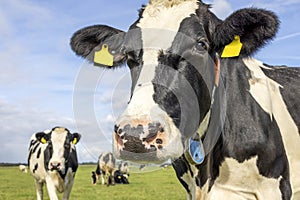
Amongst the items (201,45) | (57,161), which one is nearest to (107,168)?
(57,161)

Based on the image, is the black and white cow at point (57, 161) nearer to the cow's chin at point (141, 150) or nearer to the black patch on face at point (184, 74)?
the black patch on face at point (184, 74)

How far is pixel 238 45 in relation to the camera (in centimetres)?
456

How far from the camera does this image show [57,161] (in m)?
14.5

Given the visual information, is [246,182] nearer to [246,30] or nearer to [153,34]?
[246,30]

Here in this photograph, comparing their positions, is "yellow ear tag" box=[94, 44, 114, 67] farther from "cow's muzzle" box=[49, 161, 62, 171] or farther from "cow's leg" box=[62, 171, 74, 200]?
"cow's leg" box=[62, 171, 74, 200]

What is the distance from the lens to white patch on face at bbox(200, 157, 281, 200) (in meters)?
4.70

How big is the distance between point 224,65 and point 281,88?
850 mm

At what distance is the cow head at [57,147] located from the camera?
1452cm

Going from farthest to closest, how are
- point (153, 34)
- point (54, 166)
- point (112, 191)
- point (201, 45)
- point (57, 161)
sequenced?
point (112, 191) → point (57, 161) → point (54, 166) → point (201, 45) → point (153, 34)

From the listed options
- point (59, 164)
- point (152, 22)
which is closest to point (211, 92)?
point (152, 22)

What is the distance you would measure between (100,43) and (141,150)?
2225 millimetres

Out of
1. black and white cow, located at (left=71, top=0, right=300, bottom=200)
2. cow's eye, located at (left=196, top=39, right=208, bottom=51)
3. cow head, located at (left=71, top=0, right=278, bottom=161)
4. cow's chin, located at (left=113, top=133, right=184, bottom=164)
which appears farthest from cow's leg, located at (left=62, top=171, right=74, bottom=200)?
cow's chin, located at (left=113, top=133, right=184, bottom=164)

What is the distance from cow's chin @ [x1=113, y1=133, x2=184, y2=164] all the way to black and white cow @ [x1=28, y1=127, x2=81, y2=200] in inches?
448

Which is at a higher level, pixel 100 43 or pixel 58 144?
pixel 100 43
